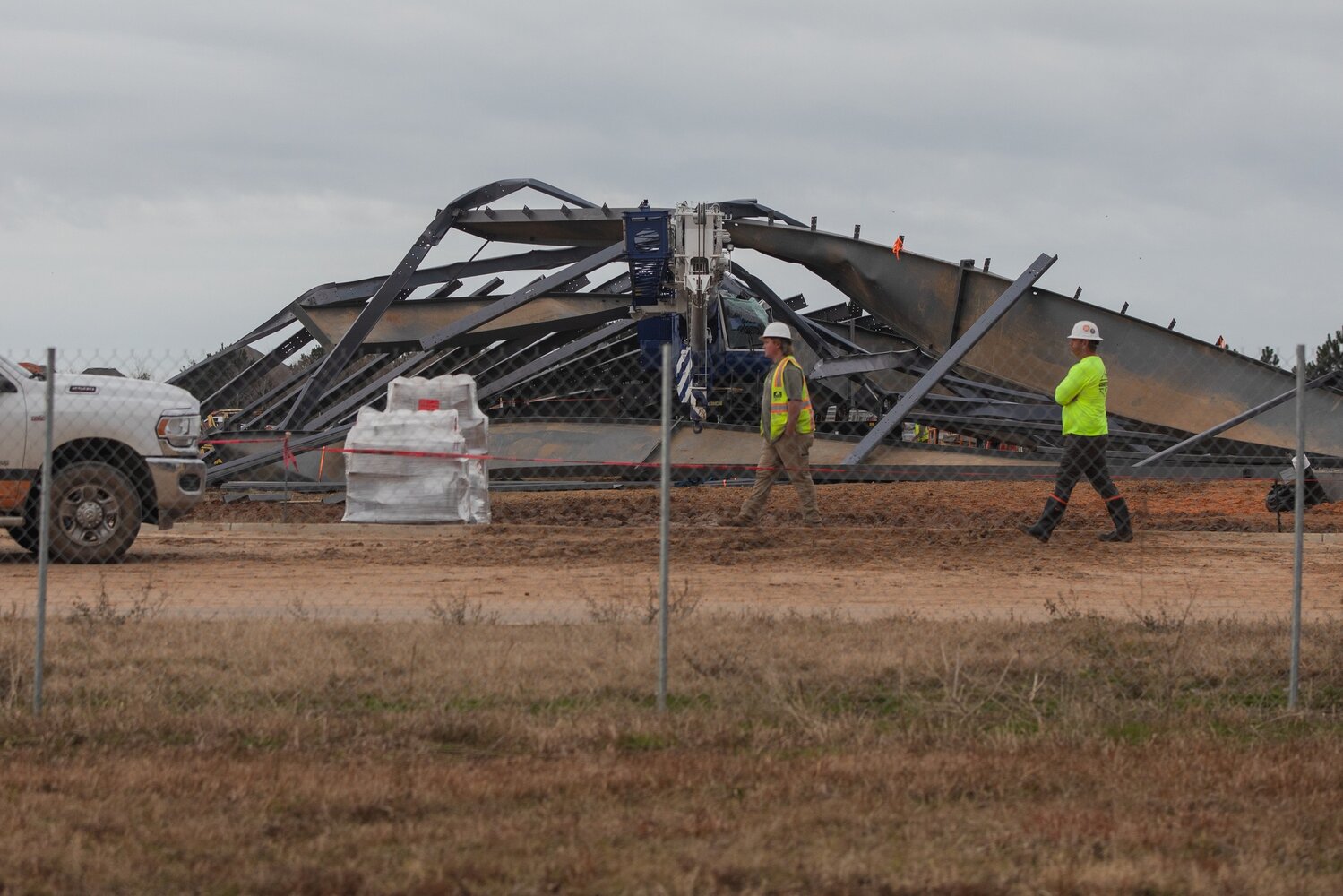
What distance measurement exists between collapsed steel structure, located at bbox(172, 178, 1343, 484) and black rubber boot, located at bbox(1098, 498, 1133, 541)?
4.36 metres

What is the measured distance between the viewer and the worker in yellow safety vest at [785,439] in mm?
14781

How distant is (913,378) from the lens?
23.3 m

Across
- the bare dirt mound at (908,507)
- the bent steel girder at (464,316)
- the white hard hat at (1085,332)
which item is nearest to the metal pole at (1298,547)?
the white hard hat at (1085,332)

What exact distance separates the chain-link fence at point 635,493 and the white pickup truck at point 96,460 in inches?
0.9

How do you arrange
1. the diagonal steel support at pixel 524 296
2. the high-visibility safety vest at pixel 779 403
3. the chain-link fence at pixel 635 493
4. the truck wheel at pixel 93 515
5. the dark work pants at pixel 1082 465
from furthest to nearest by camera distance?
the diagonal steel support at pixel 524 296 < the high-visibility safety vest at pixel 779 403 < the dark work pants at pixel 1082 465 < the truck wheel at pixel 93 515 < the chain-link fence at pixel 635 493

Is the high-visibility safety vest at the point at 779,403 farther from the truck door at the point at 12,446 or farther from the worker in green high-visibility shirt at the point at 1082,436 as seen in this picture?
the truck door at the point at 12,446

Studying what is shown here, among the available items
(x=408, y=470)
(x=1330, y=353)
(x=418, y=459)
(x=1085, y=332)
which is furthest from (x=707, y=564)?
(x=1330, y=353)

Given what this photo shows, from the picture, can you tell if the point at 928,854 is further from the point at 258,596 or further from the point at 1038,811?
the point at 258,596

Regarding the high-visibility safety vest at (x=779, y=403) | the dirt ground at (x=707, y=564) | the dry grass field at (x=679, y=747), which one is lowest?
the dry grass field at (x=679, y=747)

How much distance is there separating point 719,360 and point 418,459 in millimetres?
7463

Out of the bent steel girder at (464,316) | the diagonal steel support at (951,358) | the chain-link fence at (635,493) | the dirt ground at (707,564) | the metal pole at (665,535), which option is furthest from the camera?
the bent steel girder at (464,316)

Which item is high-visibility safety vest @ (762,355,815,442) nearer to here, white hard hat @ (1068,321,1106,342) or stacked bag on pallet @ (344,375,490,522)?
white hard hat @ (1068,321,1106,342)

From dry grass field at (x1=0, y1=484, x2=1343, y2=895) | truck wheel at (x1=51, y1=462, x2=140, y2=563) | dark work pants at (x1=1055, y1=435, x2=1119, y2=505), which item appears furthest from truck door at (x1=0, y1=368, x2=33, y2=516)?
dark work pants at (x1=1055, y1=435, x2=1119, y2=505)

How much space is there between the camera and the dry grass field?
473cm
